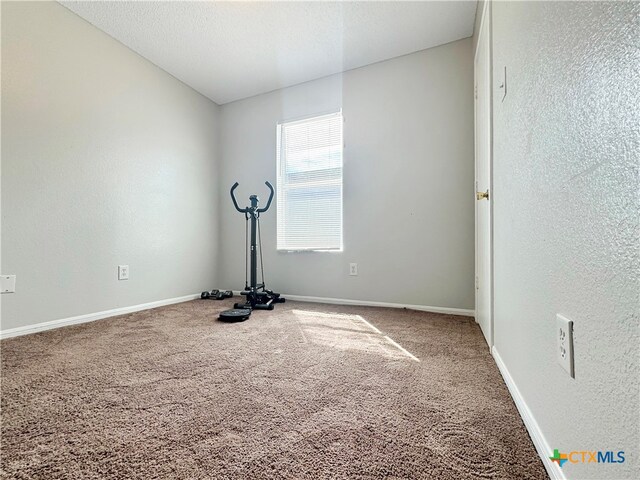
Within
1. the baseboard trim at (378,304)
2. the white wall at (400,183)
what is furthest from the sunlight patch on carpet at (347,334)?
the white wall at (400,183)

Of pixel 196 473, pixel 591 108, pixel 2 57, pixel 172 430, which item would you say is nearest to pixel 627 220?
pixel 591 108

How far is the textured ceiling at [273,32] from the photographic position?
91.0 inches

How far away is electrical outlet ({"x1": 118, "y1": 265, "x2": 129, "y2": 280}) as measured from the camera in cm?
267

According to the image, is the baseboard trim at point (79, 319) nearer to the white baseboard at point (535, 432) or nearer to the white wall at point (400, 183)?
the white wall at point (400, 183)

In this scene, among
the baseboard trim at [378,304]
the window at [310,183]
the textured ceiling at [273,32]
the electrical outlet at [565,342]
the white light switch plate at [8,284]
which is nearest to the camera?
the electrical outlet at [565,342]

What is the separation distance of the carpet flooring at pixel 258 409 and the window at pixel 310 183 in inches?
56.8

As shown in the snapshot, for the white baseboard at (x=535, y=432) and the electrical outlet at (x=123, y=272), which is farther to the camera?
the electrical outlet at (x=123, y=272)

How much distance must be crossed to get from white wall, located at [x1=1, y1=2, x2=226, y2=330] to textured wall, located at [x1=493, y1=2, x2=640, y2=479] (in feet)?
9.25

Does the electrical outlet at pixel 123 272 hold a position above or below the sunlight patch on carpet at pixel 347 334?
above

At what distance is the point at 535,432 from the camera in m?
0.87

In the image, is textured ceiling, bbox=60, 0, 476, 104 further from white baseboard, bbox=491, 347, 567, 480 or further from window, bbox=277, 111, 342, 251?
white baseboard, bbox=491, 347, 567, 480

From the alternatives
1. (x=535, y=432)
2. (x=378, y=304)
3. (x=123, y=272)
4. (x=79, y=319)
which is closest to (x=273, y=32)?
(x=123, y=272)

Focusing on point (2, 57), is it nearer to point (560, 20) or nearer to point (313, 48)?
point (313, 48)

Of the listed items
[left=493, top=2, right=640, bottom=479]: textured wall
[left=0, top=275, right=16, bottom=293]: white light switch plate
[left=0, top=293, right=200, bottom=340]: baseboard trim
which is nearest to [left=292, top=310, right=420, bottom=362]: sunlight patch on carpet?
[left=493, top=2, right=640, bottom=479]: textured wall
